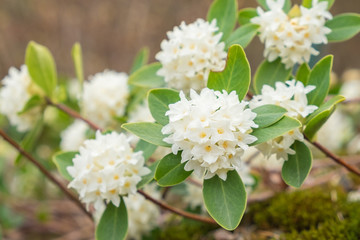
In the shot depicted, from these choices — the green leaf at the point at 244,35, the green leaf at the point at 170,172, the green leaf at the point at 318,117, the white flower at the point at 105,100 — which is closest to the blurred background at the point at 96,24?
the white flower at the point at 105,100

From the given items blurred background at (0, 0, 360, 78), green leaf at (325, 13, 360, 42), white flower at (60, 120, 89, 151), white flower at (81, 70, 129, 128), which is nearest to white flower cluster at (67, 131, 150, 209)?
white flower at (81, 70, 129, 128)

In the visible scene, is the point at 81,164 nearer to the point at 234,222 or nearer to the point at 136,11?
the point at 234,222

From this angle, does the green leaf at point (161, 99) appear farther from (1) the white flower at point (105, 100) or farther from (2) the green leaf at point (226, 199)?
(1) the white flower at point (105, 100)

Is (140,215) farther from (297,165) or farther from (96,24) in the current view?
(96,24)

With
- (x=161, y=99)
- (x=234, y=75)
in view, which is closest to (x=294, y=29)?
(x=234, y=75)

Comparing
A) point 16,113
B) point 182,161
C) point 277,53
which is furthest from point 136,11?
point 182,161
